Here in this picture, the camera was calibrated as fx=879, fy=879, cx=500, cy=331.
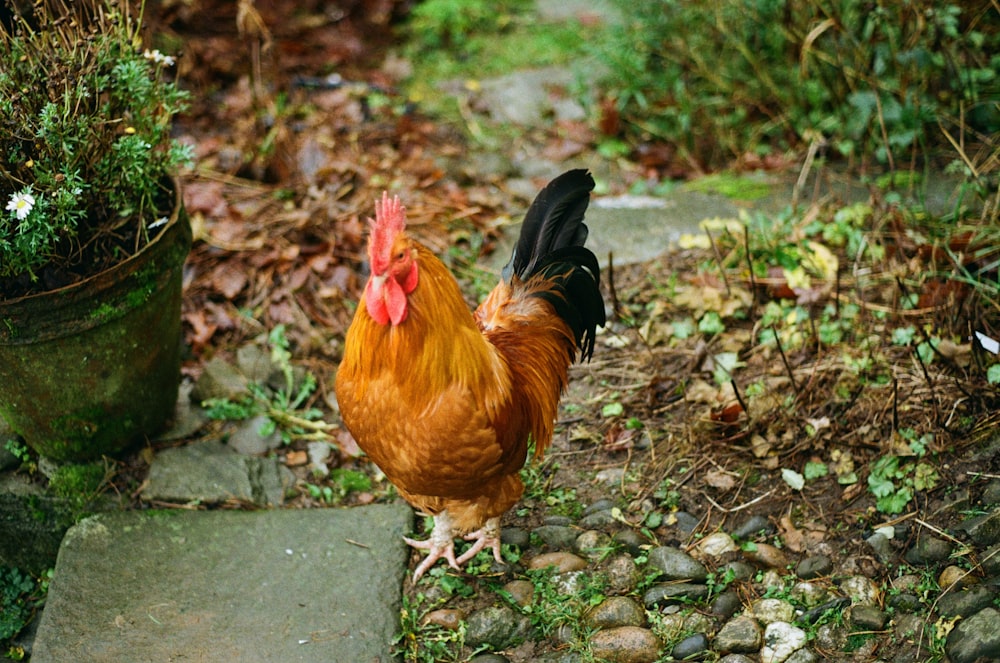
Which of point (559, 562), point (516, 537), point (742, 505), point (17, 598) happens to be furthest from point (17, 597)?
point (742, 505)

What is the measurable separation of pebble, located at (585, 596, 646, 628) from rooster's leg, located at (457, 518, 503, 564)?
502 mm

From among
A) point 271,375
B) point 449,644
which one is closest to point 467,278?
point 271,375

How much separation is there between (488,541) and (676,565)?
30.8 inches

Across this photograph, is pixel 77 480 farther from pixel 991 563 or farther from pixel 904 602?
pixel 991 563

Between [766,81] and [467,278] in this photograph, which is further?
[766,81]

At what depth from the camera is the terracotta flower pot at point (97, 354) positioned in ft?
10.8

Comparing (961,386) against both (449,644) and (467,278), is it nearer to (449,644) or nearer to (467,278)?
(449,644)

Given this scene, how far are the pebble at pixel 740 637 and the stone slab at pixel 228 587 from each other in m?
1.22

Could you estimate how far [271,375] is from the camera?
14.9 feet

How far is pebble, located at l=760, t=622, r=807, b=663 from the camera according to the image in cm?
308

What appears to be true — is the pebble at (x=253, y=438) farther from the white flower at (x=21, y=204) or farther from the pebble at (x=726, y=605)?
the pebble at (x=726, y=605)

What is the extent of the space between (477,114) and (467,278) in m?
2.06

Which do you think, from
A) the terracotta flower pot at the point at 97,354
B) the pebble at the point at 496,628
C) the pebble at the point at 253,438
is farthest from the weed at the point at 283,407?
the pebble at the point at 496,628

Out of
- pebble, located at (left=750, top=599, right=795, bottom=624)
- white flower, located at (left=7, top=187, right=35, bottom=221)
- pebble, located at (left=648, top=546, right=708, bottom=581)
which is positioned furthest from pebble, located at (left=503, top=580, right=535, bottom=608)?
white flower, located at (left=7, top=187, right=35, bottom=221)
